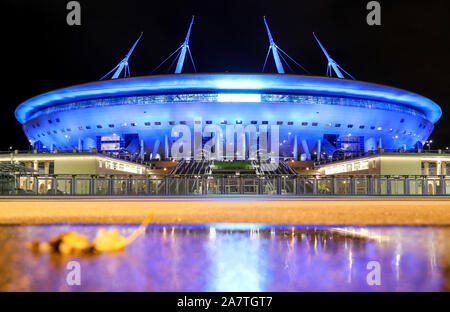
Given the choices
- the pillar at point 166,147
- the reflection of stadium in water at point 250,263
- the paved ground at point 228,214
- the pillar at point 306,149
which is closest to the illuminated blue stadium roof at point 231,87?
the pillar at point 166,147

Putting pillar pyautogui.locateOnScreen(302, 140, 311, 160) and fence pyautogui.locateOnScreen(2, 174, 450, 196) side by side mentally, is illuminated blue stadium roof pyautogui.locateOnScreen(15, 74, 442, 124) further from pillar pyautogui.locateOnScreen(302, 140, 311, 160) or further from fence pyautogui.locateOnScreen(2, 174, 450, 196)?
fence pyautogui.locateOnScreen(2, 174, 450, 196)

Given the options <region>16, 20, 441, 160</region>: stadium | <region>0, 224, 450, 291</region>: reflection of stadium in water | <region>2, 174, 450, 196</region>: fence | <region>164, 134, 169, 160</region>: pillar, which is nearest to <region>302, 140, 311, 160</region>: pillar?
<region>16, 20, 441, 160</region>: stadium

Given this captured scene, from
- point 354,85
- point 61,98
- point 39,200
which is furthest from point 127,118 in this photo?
point 39,200

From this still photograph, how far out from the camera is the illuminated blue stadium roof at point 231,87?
134 feet

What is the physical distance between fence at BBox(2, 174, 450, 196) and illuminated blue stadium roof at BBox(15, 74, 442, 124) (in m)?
25.2

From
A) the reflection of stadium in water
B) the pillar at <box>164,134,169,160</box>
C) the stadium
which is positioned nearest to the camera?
the reflection of stadium in water

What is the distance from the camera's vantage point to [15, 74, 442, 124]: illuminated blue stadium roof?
40.8 m

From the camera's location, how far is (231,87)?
136 ft

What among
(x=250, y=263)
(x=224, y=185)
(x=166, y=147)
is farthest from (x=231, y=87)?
(x=250, y=263)

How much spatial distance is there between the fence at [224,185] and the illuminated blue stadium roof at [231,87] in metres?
25.2

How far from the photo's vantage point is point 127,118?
4359 centimetres

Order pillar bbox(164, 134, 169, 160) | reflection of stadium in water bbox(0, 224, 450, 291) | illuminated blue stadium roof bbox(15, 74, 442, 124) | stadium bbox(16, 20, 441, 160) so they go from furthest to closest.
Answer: pillar bbox(164, 134, 169, 160), stadium bbox(16, 20, 441, 160), illuminated blue stadium roof bbox(15, 74, 442, 124), reflection of stadium in water bbox(0, 224, 450, 291)

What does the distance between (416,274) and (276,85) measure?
39.3 metres

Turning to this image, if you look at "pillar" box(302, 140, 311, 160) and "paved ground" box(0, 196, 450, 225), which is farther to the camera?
"pillar" box(302, 140, 311, 160)
